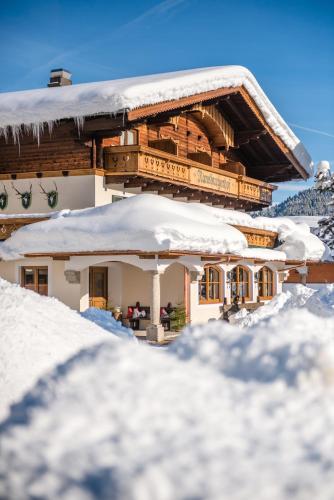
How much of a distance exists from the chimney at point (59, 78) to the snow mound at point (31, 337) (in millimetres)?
17003

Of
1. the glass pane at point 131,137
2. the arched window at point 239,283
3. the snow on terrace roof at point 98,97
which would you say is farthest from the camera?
the arched window at point 239,283

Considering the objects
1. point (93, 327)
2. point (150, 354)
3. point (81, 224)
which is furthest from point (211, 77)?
point (150, 354)

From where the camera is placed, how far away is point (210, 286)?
70.3 ft

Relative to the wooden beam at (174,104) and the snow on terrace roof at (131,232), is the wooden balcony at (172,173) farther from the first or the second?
the snow on terrace roof at (131,232)

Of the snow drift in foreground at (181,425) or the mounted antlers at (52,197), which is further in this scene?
the mounted antlers at (52,197)

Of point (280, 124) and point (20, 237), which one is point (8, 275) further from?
point (280, 124)

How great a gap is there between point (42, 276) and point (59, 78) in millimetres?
8687

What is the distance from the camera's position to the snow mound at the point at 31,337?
714 cm

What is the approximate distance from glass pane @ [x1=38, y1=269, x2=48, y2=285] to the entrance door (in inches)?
50.9

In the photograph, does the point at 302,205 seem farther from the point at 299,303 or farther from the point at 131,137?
the point at 299,303

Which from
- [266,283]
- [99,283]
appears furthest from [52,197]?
[266,283]

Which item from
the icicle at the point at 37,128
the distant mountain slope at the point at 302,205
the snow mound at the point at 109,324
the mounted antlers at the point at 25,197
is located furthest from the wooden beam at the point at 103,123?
the distant mountain slope at the point at 302,205

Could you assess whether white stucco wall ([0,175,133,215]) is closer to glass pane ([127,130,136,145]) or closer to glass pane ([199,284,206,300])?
glass pane ([127,130,136,145])

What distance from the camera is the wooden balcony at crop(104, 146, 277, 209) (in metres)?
19.5
